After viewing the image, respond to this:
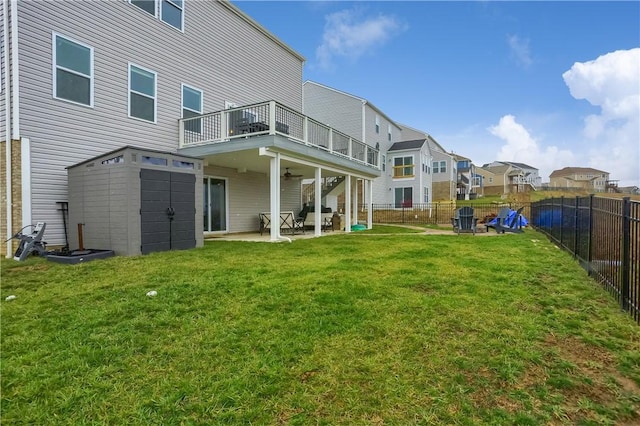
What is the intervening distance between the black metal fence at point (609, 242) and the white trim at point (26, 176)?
10.9m

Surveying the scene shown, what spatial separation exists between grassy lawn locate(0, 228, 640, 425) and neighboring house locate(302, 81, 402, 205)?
21204 millimetres

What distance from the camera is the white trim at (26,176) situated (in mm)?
7379

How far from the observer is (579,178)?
8356 cm

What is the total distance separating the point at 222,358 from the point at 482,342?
2.30 meters

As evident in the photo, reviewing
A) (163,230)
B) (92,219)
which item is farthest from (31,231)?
(163,230)

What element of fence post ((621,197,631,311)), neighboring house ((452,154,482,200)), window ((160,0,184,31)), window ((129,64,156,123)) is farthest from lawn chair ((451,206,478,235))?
neighboring house ((452,154,482,200))

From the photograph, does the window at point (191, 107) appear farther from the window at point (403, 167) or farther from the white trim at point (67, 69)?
the window at point (403, 167)

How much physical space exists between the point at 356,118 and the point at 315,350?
2378 cm

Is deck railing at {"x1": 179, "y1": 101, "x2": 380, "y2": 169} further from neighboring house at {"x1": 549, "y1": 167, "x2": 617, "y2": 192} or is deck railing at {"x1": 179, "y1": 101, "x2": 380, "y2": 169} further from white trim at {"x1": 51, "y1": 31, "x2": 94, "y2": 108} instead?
A: neighboring house at {"x1": 549, "y1": 167, "x2": 617, "y2": 192}

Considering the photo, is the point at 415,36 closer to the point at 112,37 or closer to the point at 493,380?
the point at 112,37

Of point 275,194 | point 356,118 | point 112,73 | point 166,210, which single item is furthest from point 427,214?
point 112,73

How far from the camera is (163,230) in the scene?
781cm

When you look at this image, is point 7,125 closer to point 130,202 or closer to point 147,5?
point 130,202

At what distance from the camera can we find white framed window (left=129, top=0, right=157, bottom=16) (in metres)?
9.84
